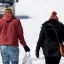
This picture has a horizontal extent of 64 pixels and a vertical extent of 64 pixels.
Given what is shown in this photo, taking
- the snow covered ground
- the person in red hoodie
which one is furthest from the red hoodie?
the snow covered ground

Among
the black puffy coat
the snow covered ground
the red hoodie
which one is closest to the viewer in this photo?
the black puffy coat

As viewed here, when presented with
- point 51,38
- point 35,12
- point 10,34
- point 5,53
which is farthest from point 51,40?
point 35,12

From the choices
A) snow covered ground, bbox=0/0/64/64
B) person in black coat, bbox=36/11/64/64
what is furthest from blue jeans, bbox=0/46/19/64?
snow covered ground, bbox=0/0/64/64

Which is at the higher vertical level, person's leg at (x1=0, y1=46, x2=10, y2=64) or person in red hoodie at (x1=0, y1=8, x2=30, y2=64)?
person in red hoodie at (x1=0, y1=8, x2=30, y2=64)

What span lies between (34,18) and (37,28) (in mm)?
307

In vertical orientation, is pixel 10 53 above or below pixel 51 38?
below

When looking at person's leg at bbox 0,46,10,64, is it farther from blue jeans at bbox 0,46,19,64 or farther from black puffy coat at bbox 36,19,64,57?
black puffy coat at bbox 36,19,64,57

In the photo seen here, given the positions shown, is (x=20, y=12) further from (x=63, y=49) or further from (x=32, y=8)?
(x=63, y=49)

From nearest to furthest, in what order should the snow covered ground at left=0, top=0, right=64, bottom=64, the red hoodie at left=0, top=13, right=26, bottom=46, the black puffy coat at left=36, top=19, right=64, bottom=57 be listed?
the black puffy coat at left=36, top=19, right=64, bottom=57 → the red hoodie at left=0, top=13, right=26, bottom=46 → the snow covered ground at left=0, top=0, right=64, bottom=64

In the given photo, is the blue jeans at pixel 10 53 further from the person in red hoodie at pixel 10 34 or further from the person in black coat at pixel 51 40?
the person in black coat at pixel 51 40

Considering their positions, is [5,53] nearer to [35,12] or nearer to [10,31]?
[10,31]

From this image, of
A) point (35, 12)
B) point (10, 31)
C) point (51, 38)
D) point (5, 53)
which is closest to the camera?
point (51, 38)

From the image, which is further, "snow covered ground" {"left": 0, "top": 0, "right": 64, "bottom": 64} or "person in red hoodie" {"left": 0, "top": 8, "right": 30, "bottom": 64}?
"snow covered ground" {"left": 0, "top": 0, "right": 64, "bottom": 64}

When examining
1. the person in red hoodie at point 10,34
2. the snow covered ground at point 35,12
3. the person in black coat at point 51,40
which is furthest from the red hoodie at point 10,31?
the snow covered ground at point 35,12
